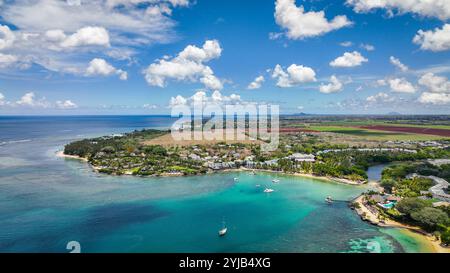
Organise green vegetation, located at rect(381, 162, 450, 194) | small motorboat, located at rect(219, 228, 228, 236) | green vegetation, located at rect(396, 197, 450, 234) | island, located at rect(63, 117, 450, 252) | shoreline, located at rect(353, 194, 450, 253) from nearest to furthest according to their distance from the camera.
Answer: shoreline, located at rect(353, 194, 450, 253)
green vegetation, located at rect(396, 197, 450, 234)
small motorboat, located at rect(219, 228, 228, 236)
island, located at rect(63, 117, 450, 252)
green vegetation, located at rect(381, 162, 450, 194)

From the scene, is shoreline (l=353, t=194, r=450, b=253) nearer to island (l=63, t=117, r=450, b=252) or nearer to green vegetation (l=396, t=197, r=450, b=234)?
island (l=63, t=117, r=450, b=252)

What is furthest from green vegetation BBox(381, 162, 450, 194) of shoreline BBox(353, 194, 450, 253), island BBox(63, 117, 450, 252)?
shoreline BBox(353, 194, 450, 253)

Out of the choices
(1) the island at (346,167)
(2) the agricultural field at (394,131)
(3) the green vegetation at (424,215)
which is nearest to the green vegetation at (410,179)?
(1) the island at (346,167)

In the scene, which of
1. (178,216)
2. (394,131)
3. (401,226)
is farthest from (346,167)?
(394,131)

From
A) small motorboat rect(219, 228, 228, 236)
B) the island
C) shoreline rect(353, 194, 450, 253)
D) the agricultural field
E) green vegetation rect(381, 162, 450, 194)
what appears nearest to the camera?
shoreline rect(353, 194, 450, 253)

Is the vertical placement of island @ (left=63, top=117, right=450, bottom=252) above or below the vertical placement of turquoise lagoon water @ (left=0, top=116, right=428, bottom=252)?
above

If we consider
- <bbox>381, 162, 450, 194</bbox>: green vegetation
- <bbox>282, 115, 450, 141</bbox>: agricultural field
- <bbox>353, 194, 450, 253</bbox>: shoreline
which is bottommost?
<bbox>353, 194, 450, 253</bbox>: shoreline
